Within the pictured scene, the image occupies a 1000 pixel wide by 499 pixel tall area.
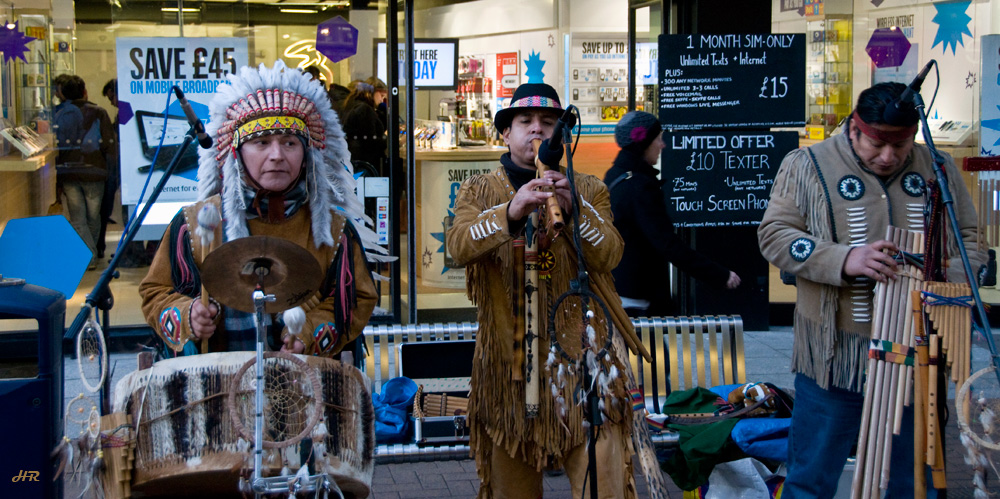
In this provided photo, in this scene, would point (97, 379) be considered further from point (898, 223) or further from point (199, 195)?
point (898, 223)

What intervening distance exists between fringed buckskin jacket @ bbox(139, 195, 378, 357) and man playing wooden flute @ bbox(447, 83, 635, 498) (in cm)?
35

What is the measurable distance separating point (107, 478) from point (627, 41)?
6.07 m

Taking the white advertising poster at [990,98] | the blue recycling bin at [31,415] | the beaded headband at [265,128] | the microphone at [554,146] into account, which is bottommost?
the blue recycling bin at [31,415]

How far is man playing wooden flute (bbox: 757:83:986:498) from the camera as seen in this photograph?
3.43 metres

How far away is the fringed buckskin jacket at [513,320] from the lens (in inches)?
126

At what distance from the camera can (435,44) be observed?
7.48m

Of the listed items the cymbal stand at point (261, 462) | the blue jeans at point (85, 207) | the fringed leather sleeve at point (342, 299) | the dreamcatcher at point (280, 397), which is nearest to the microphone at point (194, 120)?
the fringed leather sleeve at point (342, 299)

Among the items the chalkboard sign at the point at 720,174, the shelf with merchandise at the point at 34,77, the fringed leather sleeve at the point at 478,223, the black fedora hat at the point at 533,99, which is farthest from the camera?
the chalkboard sign at the point at 720,174

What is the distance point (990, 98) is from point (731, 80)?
6.26 ft

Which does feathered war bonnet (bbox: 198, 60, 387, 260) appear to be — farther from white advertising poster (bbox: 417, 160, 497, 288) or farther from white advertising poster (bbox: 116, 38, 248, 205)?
white advertising poster (bbox: 417, 160, 497, 288)

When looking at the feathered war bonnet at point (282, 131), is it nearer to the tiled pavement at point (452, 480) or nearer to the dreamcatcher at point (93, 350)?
the dreamcatcher at point (93, 350)

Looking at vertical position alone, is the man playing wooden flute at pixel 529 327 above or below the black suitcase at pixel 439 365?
above

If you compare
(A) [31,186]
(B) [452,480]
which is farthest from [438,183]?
(B) [452,480]

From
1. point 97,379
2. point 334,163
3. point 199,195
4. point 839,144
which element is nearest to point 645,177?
point 839,144
